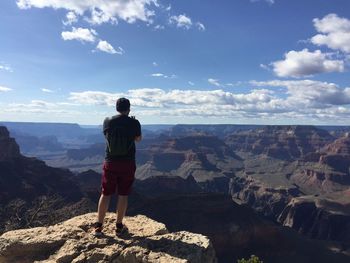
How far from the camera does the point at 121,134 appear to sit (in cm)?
1201

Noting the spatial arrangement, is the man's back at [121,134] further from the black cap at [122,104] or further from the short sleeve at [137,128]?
the black cap at [122,104]

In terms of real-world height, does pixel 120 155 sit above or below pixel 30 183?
above

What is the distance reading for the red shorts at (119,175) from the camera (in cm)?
1209

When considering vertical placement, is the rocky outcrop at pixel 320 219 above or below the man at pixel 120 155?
below

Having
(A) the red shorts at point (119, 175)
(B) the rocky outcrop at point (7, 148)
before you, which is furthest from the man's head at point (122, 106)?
(B) the rocky outcrop at point (7, 148)

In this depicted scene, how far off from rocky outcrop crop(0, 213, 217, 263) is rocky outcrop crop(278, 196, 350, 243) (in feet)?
576

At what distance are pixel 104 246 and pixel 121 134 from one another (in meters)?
2.95

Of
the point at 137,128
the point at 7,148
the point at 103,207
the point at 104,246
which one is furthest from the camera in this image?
the point at 7,148

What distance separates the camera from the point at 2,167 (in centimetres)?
11862

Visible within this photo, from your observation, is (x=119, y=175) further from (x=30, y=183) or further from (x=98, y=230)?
(x=30, y=183)

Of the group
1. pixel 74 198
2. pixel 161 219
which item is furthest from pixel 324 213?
pixel 74 198

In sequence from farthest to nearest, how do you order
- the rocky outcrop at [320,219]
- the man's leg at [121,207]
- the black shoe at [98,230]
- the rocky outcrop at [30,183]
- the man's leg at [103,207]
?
the rocky outcrop at [320,219], the rocky outcrop at [30,183], the man's leg at [103,207], the man's leg at [121,207], the black shoe at [98,230]

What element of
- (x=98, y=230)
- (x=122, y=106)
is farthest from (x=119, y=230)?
(x=122, y=106)

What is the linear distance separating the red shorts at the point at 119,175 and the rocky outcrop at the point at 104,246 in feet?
4.04
